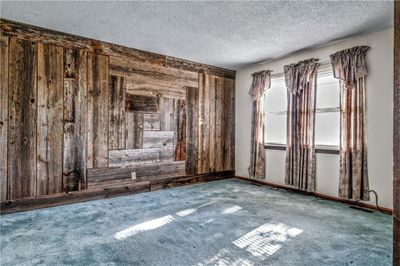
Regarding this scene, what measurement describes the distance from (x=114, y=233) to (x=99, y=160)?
5.40 feet

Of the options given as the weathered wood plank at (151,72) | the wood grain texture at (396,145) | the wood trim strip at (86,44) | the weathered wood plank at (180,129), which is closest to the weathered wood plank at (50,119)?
the wood trim strip at (86,44)

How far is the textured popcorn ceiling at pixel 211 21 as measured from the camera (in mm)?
2732

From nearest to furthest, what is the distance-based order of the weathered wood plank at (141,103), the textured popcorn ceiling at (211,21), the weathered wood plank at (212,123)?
1. the textured popcorn ceiling at (211,21)
2. the weathered wood plank at (141,103)
3. the weathered wood plank at (212,123)

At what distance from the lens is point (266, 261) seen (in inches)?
78.4

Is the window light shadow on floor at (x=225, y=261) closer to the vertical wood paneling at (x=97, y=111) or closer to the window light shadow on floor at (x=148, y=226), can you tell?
the window light shadow on floor at (x=148, y=226)

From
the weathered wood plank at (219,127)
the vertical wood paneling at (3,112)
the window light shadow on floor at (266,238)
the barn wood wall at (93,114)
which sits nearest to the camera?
the window light shadow on floor at (266,238)

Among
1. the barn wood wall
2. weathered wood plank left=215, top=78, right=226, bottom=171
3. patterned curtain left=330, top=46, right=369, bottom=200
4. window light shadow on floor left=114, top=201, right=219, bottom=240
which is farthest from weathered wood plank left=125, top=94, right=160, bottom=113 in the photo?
Answer: patterned curtain left=330, top=46, right=369, bottom=200

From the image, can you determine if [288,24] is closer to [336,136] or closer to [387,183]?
[336,136]

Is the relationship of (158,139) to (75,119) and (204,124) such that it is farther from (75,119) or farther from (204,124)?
(75,119)

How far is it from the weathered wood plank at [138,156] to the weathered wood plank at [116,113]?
134 millimetres

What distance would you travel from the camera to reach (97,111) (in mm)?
3867

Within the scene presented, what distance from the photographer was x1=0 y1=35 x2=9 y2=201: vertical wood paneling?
314 centimetres

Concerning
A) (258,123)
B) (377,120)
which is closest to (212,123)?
(258,123)

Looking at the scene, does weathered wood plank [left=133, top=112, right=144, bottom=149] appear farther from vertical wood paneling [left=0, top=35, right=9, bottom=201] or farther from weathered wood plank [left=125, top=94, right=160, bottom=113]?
vertical wood paneling [left=0, top=35, right=9, bottom=201]
